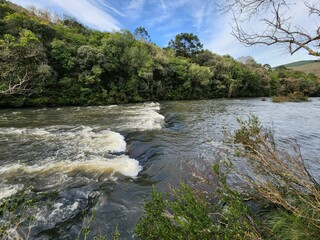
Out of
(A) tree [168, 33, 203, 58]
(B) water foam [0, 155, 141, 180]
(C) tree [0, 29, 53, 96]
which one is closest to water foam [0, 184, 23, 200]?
(B) water foam [0, 155, 141, 180]

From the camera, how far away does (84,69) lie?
2341 centimetres

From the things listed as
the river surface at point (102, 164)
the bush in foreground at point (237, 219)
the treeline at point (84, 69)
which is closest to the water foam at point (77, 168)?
the river surface at point (102, 164)

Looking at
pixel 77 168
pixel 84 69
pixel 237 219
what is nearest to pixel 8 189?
pixel 77 168

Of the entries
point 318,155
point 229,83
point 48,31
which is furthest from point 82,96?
point 229,83

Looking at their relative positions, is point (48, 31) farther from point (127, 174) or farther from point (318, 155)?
point (318, 155)

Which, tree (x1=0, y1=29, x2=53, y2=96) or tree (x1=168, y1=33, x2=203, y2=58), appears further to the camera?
tree (x1=168, y1=33, x2=203, y2=58)

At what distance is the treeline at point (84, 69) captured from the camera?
17.8 m

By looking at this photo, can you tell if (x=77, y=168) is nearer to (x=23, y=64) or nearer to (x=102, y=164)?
(x=102, y=164)

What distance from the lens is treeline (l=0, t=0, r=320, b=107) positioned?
1783 centimetres

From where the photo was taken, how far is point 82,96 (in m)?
22.2

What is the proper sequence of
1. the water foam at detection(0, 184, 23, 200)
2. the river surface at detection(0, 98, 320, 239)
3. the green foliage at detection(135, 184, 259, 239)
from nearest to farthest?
the green foliage at detection(135, 184, 259, 239) → the river surface at detection(0, 98, 320, 239) → the water foam at detection(0, 184, 23, 200)

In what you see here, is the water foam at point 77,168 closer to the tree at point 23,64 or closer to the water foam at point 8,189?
the water foam at point 8,189

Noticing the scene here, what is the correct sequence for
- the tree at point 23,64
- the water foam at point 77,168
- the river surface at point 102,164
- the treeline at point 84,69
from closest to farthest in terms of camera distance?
the river surface at point 102,164, the water foam at point 77,168, the tree at point 23,64, the treeline at point 84,69

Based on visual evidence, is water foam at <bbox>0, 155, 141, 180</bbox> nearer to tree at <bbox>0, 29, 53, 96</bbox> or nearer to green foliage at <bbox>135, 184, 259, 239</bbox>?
green foliage at <bbox>135, 184, 259, 239</bbox>
